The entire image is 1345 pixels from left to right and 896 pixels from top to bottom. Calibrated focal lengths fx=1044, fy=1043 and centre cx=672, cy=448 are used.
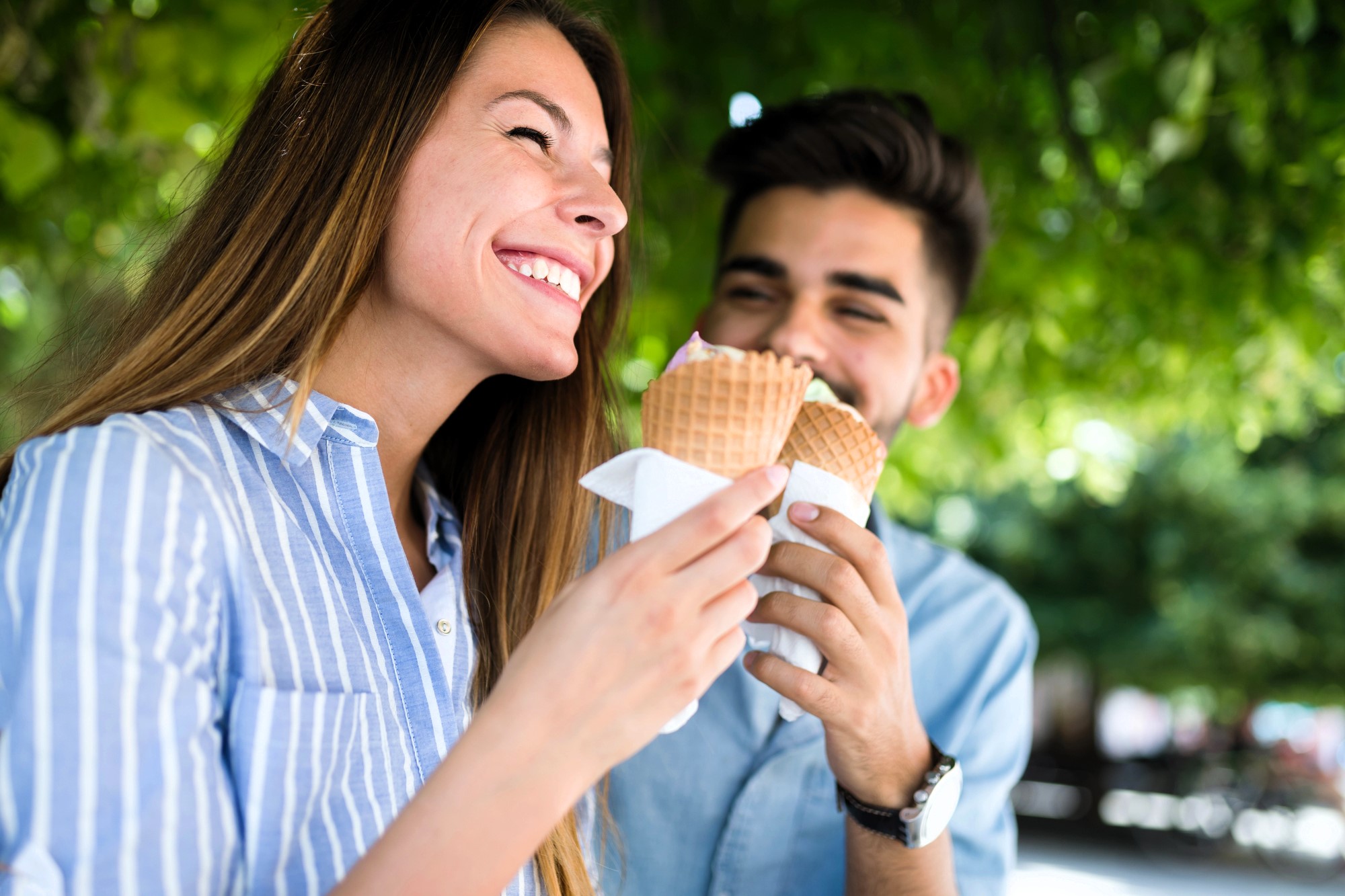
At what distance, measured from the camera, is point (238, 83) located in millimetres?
3283

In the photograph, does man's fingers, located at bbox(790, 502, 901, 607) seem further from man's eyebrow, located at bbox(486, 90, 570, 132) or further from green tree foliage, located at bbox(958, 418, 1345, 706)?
green tree foliage, located at bbox(958, 418, 1345, 706)

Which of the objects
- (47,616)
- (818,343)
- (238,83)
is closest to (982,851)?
(818,343)

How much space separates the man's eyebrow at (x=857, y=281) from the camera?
313 centimetres

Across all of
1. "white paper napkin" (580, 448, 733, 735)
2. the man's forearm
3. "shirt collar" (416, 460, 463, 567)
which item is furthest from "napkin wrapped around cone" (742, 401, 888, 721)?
"shirt collar" (416, 460, 463, 567)

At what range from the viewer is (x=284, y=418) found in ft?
5.43

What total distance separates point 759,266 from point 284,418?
187 cm

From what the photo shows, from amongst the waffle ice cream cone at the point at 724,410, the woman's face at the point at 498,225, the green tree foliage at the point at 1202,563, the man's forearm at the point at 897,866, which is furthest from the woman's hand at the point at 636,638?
the green tree foliage at the point at 1202,563

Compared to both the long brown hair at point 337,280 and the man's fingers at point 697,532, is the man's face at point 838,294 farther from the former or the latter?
the man's fingers at point 697,532

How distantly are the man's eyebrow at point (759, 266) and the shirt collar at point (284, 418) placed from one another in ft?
5.53

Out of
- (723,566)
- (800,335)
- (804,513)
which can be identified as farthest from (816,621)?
(800,335)

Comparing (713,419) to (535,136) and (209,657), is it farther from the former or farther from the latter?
(209,657)

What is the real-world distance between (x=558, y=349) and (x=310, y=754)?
0.76m

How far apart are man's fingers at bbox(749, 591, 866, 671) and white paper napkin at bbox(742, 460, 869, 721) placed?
26mm

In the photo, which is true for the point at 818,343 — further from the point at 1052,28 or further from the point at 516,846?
Result: the point at 516,846
